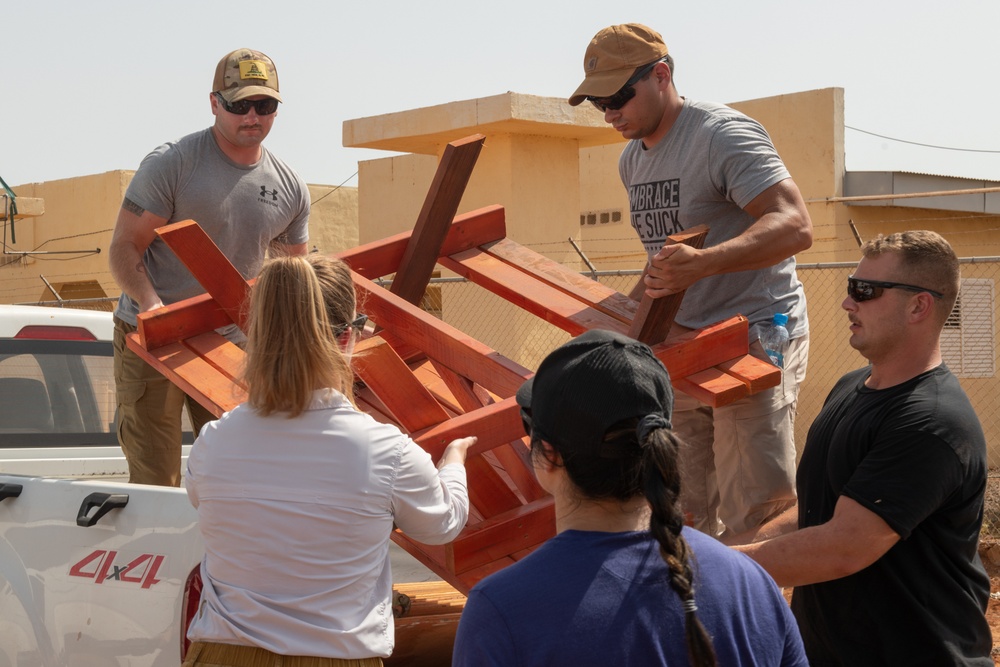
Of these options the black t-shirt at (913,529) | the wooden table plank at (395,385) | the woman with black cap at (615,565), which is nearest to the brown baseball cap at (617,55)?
the wooden table plank at (395,385)

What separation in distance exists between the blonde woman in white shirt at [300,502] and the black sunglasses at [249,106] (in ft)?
6.20

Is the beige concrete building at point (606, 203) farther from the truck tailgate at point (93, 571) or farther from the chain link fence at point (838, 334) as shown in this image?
the truck tailgate at point (93, 571)

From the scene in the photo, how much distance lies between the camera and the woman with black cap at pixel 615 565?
155 centimetres

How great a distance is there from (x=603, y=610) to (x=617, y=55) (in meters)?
2.42

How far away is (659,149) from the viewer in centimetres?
Result: 378

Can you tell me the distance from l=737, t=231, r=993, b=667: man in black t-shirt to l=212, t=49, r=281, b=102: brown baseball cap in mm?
2428

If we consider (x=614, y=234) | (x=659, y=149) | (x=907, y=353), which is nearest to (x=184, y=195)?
(x=659, y=149)

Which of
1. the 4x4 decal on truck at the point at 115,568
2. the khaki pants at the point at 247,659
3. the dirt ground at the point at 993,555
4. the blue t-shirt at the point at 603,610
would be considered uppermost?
the blue t-shirt at the point at 603,610

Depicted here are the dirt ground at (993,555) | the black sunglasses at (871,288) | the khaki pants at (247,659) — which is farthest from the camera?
the dirt ground at (993,555)

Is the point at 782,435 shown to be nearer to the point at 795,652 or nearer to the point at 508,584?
the point at 795,652

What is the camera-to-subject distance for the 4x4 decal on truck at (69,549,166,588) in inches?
122

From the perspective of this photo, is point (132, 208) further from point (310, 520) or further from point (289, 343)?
point (310, 520)

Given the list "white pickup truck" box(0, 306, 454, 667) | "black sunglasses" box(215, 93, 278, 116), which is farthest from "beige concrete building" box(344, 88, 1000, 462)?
"white pickup truck" box(0, 306, 454, 667)

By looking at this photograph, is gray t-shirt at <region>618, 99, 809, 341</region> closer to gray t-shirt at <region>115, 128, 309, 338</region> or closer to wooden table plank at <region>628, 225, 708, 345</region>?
wooden table plank at <region>628, 225, 708, 345</region>
